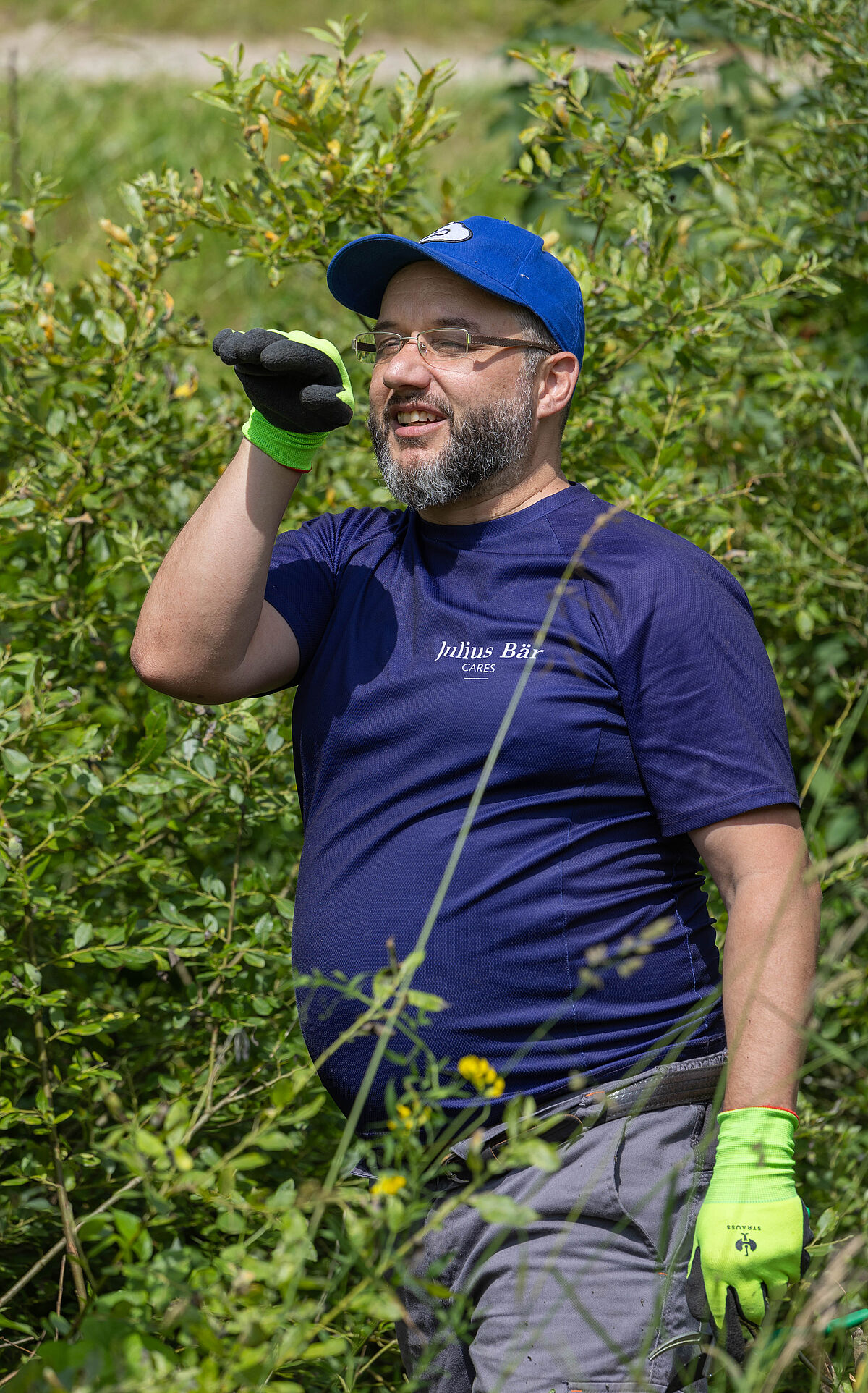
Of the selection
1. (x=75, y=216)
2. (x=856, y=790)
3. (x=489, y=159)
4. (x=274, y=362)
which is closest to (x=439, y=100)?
(x=489, y=159)

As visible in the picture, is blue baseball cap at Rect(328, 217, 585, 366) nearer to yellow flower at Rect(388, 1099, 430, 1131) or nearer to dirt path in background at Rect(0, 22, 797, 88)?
yellow flower at Rect(388, 1099, 430, 1131)

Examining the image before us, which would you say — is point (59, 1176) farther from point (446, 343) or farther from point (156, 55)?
point (156, 55)

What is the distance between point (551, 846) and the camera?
71.6 inches

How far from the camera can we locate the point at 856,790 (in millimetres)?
3414

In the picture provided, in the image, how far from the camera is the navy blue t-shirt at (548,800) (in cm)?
178

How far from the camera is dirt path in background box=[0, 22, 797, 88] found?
9.32m

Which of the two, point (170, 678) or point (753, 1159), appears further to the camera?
point (170, 678)

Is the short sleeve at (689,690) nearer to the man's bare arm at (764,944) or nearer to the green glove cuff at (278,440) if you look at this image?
the man's bare arm at (764,944)

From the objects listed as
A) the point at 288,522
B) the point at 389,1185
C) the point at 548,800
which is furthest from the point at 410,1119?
the point at 288,522

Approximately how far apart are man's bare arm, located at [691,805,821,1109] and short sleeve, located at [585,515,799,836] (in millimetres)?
43

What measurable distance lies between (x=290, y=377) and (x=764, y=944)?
1.06m

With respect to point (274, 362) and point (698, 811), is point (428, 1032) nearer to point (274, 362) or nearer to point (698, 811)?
point (698, 811)

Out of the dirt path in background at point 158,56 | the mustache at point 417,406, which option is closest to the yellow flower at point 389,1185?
the mustache at point 417,406

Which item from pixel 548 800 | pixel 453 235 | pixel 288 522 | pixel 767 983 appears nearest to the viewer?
pixel 767 983
